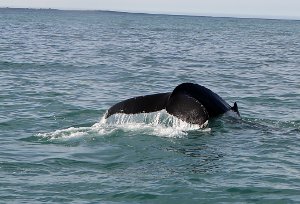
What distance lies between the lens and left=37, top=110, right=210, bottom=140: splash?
12809mm

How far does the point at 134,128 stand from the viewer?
13.3m

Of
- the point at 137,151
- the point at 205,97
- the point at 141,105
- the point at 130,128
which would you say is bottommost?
the point at 137,151

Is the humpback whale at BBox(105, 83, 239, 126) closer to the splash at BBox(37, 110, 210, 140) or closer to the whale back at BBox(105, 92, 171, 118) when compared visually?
the whale back at BBox(105, 92, 171, 118)

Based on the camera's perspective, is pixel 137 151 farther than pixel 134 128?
No

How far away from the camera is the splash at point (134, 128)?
42.0 feet

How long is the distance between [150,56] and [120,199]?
30.5m

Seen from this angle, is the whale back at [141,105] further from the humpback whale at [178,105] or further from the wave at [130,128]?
the wave at [130,128]

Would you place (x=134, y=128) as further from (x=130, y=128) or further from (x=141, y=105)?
(x=141, y=105)

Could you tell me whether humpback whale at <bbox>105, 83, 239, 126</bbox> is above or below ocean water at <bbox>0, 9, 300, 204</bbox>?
above

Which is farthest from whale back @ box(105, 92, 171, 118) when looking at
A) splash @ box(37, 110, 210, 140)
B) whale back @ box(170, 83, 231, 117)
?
splash @ box(37, 110, 210, 140)

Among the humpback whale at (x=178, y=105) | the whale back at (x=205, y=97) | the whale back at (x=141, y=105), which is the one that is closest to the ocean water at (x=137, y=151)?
the whale back at (x=205, y=97)

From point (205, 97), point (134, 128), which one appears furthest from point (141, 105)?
point (134, 128)

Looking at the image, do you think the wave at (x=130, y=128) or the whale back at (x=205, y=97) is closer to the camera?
the whale back at (x=205, y=97)

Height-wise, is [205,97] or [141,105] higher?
[205,97]
